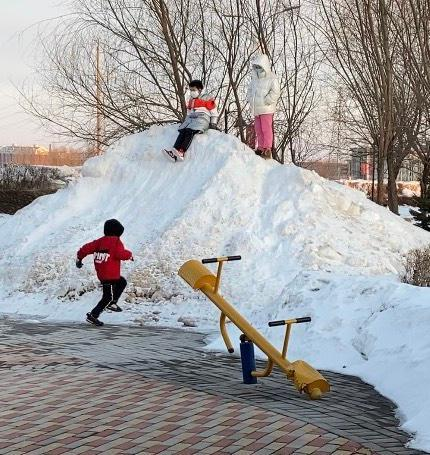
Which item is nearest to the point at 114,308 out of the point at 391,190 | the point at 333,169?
the point at 391,190

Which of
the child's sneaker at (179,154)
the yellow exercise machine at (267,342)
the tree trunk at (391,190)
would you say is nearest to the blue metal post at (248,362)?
the yellow exercise machine at (267,342)

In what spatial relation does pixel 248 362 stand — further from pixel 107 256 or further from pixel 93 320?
pixel 107 256

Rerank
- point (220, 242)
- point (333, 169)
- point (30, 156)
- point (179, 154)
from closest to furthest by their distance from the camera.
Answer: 1. point (220, 242)
2. point (179, 154)
3. point (333, 169)
4. point (30, 156)

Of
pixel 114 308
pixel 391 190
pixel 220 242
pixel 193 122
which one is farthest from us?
pixel 391 190

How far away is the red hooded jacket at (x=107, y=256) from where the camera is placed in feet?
32.0

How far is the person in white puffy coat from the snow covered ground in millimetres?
549

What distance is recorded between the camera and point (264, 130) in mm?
13430

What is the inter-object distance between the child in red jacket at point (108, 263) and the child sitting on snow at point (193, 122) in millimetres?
3612

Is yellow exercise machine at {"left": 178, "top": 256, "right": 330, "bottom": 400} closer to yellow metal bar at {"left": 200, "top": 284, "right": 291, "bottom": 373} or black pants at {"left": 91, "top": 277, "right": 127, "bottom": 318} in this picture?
yellow metal bar at {"left": 200, "top": 284, "right": 291, "bottom": 373}

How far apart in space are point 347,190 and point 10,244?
18.7 feet

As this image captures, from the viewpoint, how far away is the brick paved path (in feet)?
14.9

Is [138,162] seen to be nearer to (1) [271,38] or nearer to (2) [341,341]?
(1) [271,38]

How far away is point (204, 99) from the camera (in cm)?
1343

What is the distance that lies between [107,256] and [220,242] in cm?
201
